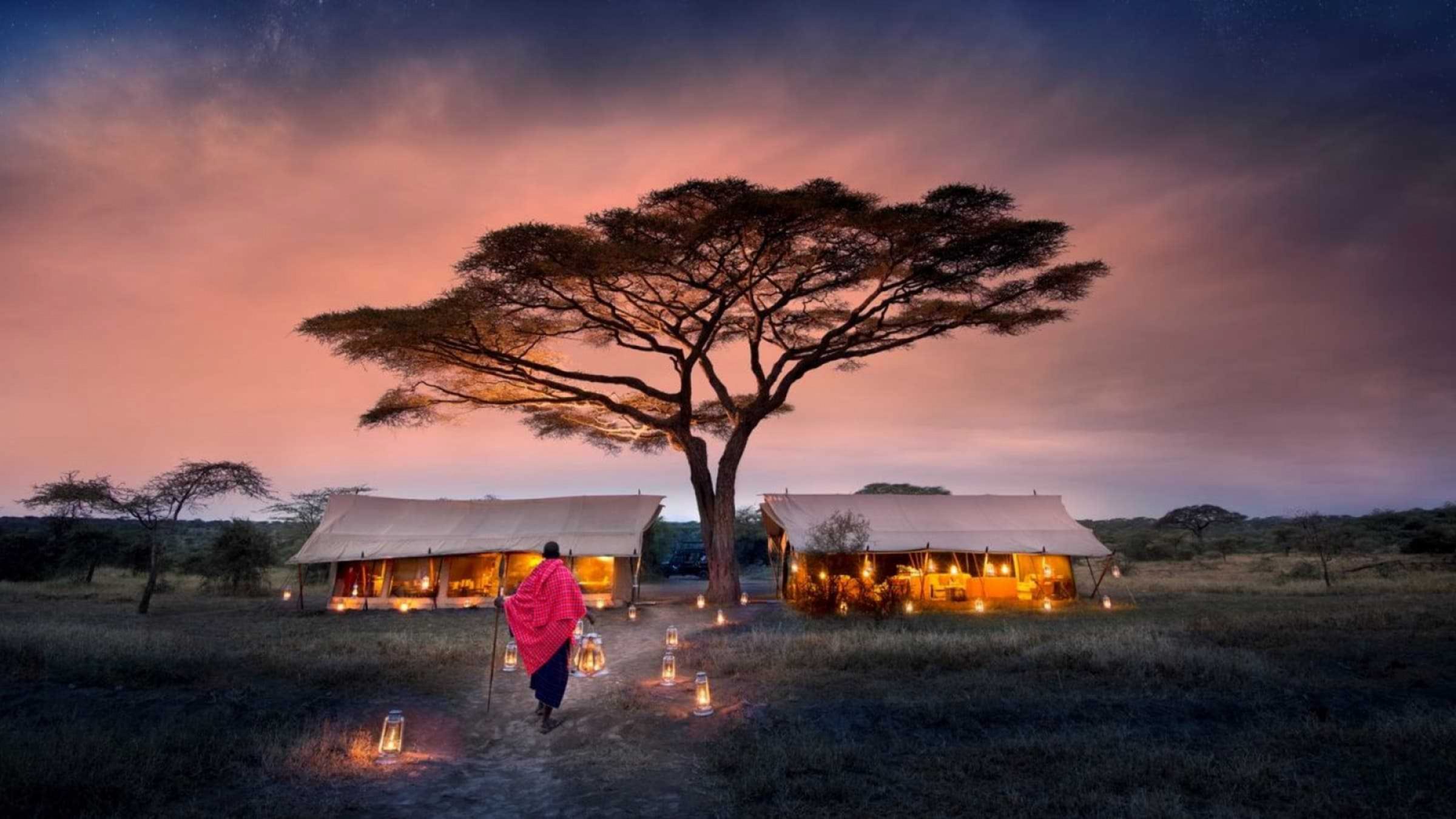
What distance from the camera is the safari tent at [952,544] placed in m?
21.6

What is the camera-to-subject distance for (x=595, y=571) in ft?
75.9

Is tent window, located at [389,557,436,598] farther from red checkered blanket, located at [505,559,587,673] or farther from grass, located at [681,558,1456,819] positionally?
red checkered blanket, located at [505,559,587,673]

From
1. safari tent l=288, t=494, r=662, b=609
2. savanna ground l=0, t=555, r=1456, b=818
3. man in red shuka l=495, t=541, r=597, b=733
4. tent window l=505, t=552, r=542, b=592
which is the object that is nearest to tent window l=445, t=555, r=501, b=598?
safari tent l=288, t=494, r=662, b=609

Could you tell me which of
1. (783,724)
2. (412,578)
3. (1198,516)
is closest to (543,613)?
(783,724)

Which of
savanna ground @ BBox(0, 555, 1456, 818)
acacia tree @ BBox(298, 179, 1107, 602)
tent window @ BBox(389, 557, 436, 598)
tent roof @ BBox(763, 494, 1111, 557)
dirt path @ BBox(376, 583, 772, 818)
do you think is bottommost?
dirt path @ BBox(376, 583, 772, 818)

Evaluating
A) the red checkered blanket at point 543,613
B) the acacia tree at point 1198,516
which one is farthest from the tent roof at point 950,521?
the acacia tree at point 1198,516

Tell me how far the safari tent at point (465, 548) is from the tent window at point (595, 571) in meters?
0.02

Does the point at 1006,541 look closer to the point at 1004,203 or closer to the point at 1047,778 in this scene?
the point at 1004,203

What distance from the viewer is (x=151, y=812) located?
16.6 ft

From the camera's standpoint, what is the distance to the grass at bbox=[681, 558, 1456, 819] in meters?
5.33

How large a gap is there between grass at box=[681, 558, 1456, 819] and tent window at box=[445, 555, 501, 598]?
12.2 m

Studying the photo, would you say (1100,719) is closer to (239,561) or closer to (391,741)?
(391,741)

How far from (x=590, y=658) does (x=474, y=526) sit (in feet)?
47.4

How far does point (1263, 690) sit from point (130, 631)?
57.0 ft
